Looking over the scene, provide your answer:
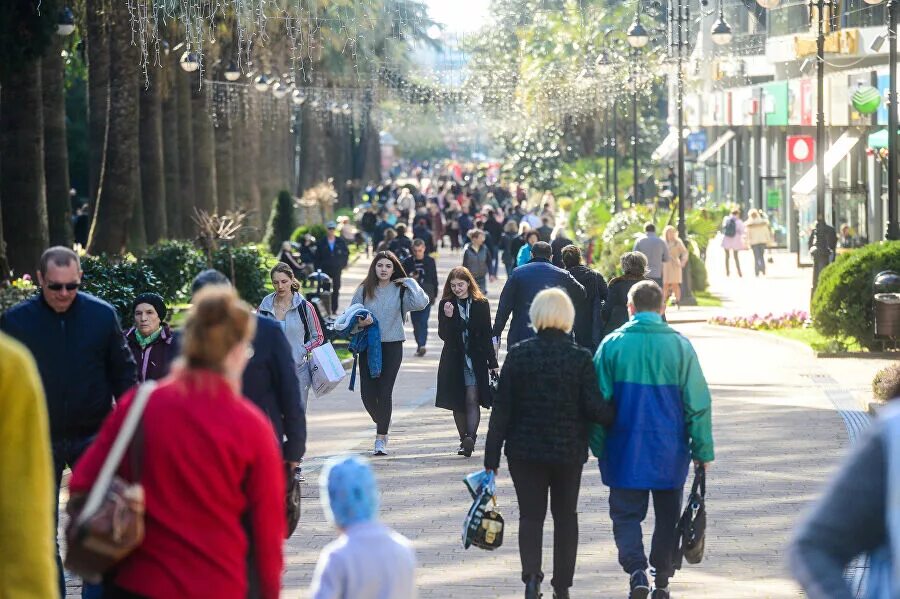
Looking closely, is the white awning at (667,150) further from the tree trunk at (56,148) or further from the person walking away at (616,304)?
the person walking away at (616,304)

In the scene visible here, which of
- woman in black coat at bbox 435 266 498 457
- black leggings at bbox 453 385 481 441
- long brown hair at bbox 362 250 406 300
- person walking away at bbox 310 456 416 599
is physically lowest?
black leggings at bbox 453 385 481 441

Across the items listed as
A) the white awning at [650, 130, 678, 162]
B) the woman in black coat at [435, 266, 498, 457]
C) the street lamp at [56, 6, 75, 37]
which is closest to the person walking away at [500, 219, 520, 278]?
the street lamp at [56, 6, 75, 37]

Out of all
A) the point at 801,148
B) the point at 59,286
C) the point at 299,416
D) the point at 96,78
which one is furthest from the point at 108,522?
the point at 801,148

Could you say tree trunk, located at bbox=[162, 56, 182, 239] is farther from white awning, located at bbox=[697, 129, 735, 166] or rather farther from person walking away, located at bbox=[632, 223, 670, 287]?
white awning, located at bbox=[697, 129, 735, 166]

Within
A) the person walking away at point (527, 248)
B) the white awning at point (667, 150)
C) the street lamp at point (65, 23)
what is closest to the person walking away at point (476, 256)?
the person walking away at point (527, 248)

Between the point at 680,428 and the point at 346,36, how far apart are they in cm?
1566

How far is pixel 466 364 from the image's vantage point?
44.0ft

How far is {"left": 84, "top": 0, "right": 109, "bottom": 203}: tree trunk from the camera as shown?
28.2 meters

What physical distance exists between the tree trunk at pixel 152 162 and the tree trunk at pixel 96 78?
40.4 inches

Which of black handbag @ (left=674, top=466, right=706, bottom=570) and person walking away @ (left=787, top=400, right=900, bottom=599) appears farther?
black handbag @ (left=674, top=466, right=706, bottom=570)

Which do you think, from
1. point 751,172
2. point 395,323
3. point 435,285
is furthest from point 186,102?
point 751,172

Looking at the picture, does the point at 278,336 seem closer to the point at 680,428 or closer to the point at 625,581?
the point at 680,428

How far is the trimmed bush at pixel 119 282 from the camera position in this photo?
2000 cm

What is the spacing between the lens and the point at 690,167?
240ft
